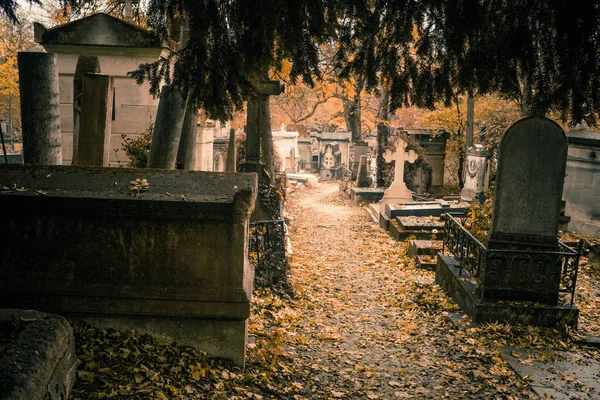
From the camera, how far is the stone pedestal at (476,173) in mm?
14766

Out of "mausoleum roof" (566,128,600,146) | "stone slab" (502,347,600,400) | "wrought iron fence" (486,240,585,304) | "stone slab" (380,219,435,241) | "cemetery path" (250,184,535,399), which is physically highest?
"mausoleum roof" (566,128,600,146)

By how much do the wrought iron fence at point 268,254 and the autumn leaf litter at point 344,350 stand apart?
1.11 feet

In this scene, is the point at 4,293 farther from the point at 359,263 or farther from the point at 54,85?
the point at 359,263

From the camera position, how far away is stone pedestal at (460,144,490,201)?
14766mm

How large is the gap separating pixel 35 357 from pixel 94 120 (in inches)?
120

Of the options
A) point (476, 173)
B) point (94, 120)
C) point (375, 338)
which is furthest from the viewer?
point (476, 173)

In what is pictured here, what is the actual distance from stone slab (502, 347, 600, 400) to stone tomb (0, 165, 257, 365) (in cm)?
274

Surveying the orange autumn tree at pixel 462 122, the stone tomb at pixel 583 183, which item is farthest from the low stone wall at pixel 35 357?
the orange autumn tree at pixel 462 122

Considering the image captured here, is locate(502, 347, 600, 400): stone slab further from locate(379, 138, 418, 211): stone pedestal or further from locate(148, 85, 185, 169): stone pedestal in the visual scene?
locate(379, 138, 418, 211): stone pedestal

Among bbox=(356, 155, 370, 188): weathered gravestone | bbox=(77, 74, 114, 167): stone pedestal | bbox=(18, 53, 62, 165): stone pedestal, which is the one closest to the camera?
bbox=(18, 53, 62, 165): stone pedestal

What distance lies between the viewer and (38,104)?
15.1ft

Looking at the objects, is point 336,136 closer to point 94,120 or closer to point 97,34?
point 97,34

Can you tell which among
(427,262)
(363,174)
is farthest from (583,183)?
(363,174)

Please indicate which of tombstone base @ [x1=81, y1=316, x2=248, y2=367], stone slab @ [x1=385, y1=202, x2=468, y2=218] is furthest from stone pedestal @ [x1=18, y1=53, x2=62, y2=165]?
stone slab @ [x1=385, y1=202, x2=468, y2=218]
